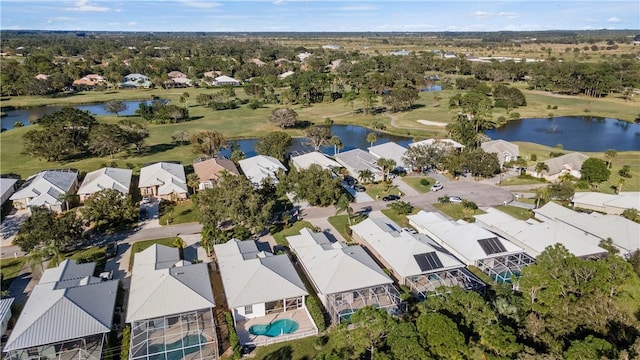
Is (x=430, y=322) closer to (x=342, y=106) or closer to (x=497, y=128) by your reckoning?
(x=497, y=128)

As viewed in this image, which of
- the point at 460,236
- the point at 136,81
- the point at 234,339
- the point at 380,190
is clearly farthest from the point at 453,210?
the point at 136,81

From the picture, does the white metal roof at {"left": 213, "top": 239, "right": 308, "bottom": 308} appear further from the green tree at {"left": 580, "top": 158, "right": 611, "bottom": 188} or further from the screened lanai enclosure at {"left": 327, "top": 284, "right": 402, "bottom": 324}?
the green tree at {"left": 580, "top": 158, "right": 611, "bottom": 188}

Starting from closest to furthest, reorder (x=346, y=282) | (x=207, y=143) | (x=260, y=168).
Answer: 1. (x=346, y=282)
2. (x=260, y=168)
3. (x=207, y=143)

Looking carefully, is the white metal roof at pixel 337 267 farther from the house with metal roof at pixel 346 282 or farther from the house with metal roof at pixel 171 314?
the house with metal roof at pixel 171 314

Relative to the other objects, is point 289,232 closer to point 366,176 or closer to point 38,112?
point 366,176

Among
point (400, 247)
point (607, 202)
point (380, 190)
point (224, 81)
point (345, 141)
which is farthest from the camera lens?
point (224, 81)

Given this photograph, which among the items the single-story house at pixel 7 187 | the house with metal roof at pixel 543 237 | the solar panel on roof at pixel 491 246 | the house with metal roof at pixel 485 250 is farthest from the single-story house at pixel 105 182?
the house with metal roof at pixel 543 237
